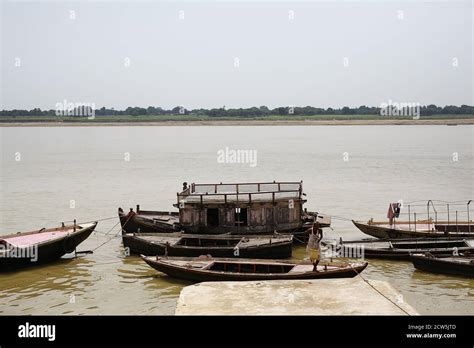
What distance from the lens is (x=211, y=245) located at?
80.0 ft

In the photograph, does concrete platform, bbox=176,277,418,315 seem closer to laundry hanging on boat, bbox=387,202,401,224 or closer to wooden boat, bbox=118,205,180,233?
wooden boat, bbox=118,205,180,233

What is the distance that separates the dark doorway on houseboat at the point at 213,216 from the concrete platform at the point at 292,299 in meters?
8.83

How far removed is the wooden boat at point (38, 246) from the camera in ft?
72.6

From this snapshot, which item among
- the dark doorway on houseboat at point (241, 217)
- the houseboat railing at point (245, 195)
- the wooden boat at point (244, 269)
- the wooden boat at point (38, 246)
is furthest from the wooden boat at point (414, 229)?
the wooden boat at point (38, 246)

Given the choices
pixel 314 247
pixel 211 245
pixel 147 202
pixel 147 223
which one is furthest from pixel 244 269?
pixel 147 202

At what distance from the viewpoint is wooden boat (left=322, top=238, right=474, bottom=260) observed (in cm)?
2356

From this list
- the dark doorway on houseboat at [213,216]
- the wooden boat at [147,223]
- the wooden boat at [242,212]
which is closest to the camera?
the wooden boat at [242,212]

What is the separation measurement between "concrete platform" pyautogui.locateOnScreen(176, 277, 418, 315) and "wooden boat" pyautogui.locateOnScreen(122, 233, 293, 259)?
5.72m

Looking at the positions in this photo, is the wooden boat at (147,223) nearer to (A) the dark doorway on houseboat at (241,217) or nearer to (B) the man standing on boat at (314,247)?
(A) the dark doorway on houseboat at (241,217)

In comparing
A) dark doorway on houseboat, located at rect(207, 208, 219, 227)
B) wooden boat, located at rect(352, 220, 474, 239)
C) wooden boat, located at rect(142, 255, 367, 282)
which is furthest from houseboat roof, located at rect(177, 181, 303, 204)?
wooden boat, located at rect(142, 255, 367, 282)

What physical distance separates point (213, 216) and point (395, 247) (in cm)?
817

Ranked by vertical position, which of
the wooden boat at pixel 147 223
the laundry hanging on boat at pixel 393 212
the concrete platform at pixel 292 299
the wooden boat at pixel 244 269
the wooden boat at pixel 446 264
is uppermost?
the laundry hanging on boat at pixel 393 212

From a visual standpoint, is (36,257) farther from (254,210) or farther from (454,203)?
(454,203)
